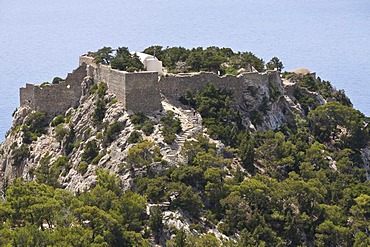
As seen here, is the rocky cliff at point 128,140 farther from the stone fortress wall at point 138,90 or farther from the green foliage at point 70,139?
the stone fortress wall at point 138,90

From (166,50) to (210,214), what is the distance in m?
23.3

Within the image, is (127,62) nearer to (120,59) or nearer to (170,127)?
(120,59)

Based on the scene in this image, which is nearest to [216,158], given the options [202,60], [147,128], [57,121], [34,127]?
[147,128]

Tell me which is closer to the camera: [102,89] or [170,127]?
[170,127]

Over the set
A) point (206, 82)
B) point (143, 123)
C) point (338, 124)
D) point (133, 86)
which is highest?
point (206, 82)

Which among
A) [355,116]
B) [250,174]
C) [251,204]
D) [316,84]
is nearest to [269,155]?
[250,174]

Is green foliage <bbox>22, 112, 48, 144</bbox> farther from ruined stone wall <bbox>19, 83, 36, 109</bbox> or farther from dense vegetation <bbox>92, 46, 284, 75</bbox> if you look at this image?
dense vegetation <bbox>92, 46, 284, 75</bbox>

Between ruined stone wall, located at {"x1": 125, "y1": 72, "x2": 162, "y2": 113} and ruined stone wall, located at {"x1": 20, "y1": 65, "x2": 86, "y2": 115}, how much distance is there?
328 inches

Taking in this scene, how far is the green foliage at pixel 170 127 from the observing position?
59653 millimetres

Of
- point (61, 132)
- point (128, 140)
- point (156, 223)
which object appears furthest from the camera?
point (61, 132)

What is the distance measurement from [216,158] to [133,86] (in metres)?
8.37

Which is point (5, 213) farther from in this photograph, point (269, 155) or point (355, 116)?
point (355, 116)

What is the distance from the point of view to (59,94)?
69.5 m

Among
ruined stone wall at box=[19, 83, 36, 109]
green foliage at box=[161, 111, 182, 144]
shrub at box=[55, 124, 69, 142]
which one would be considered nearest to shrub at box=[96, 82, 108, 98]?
shrub at box=[55, 124, 69, 142]
